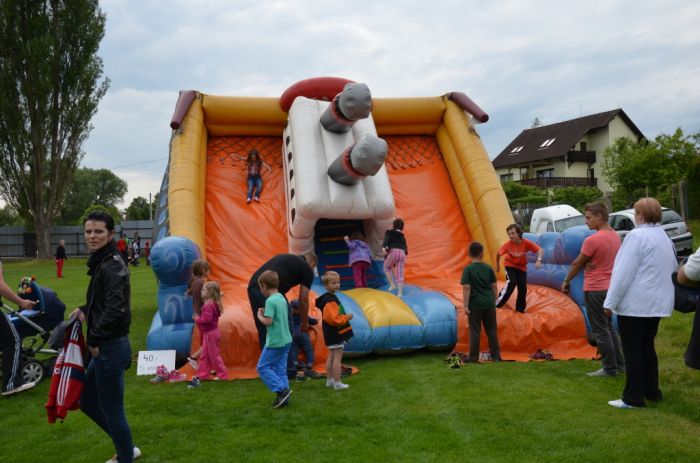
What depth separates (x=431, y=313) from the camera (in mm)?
6090

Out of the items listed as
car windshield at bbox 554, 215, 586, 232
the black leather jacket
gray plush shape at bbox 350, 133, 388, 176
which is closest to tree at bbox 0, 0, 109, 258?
car windshield at bbox 554, 215, 586, 232

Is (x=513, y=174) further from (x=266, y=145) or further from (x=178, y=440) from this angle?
(x=178, y=440)

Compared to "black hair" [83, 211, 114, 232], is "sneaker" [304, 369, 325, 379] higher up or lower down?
lower down

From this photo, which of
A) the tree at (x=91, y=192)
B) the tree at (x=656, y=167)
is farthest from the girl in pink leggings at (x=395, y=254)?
the tree at (x=91, y=192)

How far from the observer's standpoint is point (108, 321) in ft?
9.62

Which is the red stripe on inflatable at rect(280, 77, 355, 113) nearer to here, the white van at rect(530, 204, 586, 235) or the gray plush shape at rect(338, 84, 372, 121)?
the gray plush shape at rect(338, 84, 372, 121)

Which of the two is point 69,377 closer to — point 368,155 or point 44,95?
point 368,155

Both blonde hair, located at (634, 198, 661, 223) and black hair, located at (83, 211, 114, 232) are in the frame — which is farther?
blonde hair, located at (634, 198, 661, 223)

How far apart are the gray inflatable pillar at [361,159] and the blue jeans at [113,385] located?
4.12m

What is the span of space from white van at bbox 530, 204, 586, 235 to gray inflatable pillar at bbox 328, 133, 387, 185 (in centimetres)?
930

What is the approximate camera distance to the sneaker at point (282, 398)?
430cm

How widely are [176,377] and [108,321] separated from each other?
242cm

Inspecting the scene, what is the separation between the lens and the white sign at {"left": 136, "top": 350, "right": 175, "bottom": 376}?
5.38 meters

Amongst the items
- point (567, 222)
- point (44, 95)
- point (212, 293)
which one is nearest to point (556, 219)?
point (567, 222)
